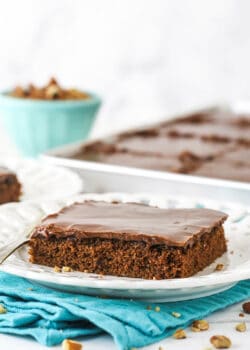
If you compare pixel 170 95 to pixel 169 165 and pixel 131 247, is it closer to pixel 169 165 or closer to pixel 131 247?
pixel 169 165

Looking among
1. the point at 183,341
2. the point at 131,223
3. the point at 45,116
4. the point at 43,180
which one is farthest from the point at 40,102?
the point at 183,341

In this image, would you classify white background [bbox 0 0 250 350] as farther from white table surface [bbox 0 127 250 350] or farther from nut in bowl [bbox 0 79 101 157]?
white table surface [bbox 0 127 250 350]

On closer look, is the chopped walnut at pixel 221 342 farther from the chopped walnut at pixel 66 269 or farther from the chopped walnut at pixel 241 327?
the chopped walnut at pixel 66 269

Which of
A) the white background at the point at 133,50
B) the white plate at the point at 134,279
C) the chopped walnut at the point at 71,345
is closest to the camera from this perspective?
the chopped walnut at the point at 71,345

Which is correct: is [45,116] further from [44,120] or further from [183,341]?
[183,341]

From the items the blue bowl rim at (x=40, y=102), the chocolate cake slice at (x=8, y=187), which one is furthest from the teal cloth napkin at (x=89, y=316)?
the blue bowl rim at (x=40, y=102)

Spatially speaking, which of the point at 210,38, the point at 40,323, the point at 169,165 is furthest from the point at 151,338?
the point at 210,38
